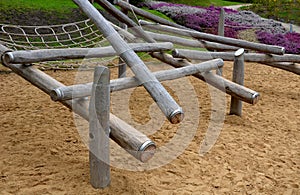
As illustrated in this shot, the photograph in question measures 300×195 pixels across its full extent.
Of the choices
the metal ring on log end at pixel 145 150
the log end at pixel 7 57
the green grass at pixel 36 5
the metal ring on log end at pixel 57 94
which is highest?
the log end at pixel 7 57

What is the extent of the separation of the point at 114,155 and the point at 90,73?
388 centimetres

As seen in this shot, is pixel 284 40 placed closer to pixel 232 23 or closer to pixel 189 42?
pixel 232 23

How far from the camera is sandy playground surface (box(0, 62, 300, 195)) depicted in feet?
10.5

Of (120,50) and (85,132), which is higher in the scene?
(120,50)

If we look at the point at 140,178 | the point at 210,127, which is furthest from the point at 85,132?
the point at 210,127

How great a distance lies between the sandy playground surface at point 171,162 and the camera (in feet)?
10.5

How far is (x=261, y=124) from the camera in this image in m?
4.94

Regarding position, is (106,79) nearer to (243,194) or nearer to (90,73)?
(243,194)

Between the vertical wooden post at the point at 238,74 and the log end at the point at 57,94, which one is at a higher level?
the log end at the point at 57,94

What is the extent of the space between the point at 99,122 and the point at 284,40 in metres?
9.55

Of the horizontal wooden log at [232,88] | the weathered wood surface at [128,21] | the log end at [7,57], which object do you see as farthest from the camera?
the weathered wood surface at [128,21]

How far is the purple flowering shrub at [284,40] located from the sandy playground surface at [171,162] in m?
5.18

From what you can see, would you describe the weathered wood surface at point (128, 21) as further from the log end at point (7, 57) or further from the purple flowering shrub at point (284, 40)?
the purple flowering shrub at point (284, 40)

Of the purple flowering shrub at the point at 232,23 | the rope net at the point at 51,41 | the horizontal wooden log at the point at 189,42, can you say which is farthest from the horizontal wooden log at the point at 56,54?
the purple flowering shrub at the point at 232,23
